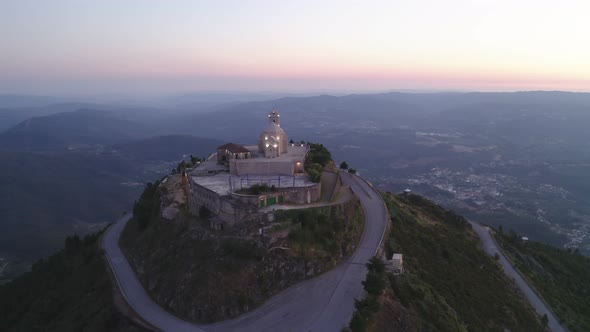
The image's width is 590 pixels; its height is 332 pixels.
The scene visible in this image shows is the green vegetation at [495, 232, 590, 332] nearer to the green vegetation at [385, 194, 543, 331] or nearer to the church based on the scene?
the green vegetation at [385, 194, 543, 331]

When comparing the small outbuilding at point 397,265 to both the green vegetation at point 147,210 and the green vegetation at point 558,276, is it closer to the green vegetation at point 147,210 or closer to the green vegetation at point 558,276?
the green vegetation at point 558,276

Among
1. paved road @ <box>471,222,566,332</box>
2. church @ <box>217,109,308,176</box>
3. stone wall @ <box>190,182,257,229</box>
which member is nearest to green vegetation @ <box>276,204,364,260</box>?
stone wall @ <box>190,182,257,229</box>

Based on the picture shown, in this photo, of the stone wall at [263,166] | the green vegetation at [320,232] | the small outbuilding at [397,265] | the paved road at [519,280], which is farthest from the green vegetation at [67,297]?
the paved road at [519,280]

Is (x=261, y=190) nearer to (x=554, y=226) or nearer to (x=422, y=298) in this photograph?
(x=422, y=298)

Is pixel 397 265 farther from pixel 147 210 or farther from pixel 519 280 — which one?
pixel 147 210

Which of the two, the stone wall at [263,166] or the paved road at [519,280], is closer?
the paved road at [519,280]

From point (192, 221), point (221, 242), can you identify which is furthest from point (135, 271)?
point (221, 242)
